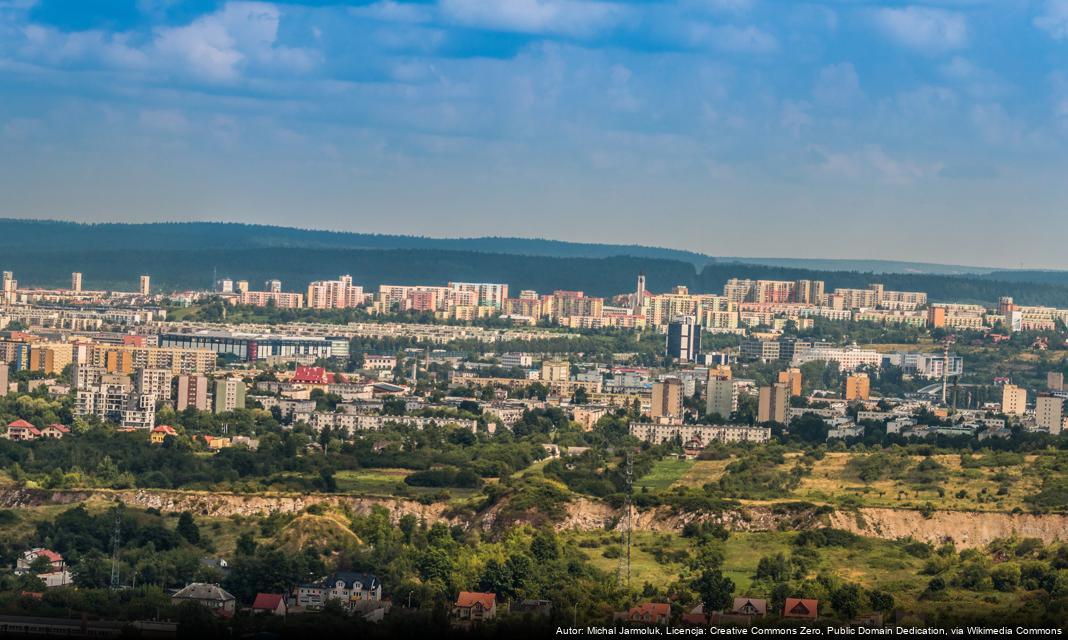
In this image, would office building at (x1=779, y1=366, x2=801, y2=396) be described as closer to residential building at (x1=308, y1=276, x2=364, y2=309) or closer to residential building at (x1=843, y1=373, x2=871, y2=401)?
residential building at (x1=843, y1=373, x2=871, y2=401)

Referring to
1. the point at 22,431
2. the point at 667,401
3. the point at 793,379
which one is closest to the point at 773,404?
the point at 667,401

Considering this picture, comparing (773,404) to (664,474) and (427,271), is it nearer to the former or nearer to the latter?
(664,474)

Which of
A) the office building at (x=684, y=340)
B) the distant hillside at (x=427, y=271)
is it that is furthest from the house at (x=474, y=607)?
the distant hillside at (x=427, y=271)

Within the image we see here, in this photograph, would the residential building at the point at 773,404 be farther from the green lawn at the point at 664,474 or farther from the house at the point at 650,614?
the house at the point at 650,614

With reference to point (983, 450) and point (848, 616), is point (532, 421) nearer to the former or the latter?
point (983, 450)

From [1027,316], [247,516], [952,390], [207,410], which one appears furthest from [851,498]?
[1027,316]

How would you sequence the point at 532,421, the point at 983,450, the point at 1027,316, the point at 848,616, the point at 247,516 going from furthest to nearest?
the point at 1027,316
the point at 532,421
the point at 983,450
the point at 247,516
the point at 848,616
